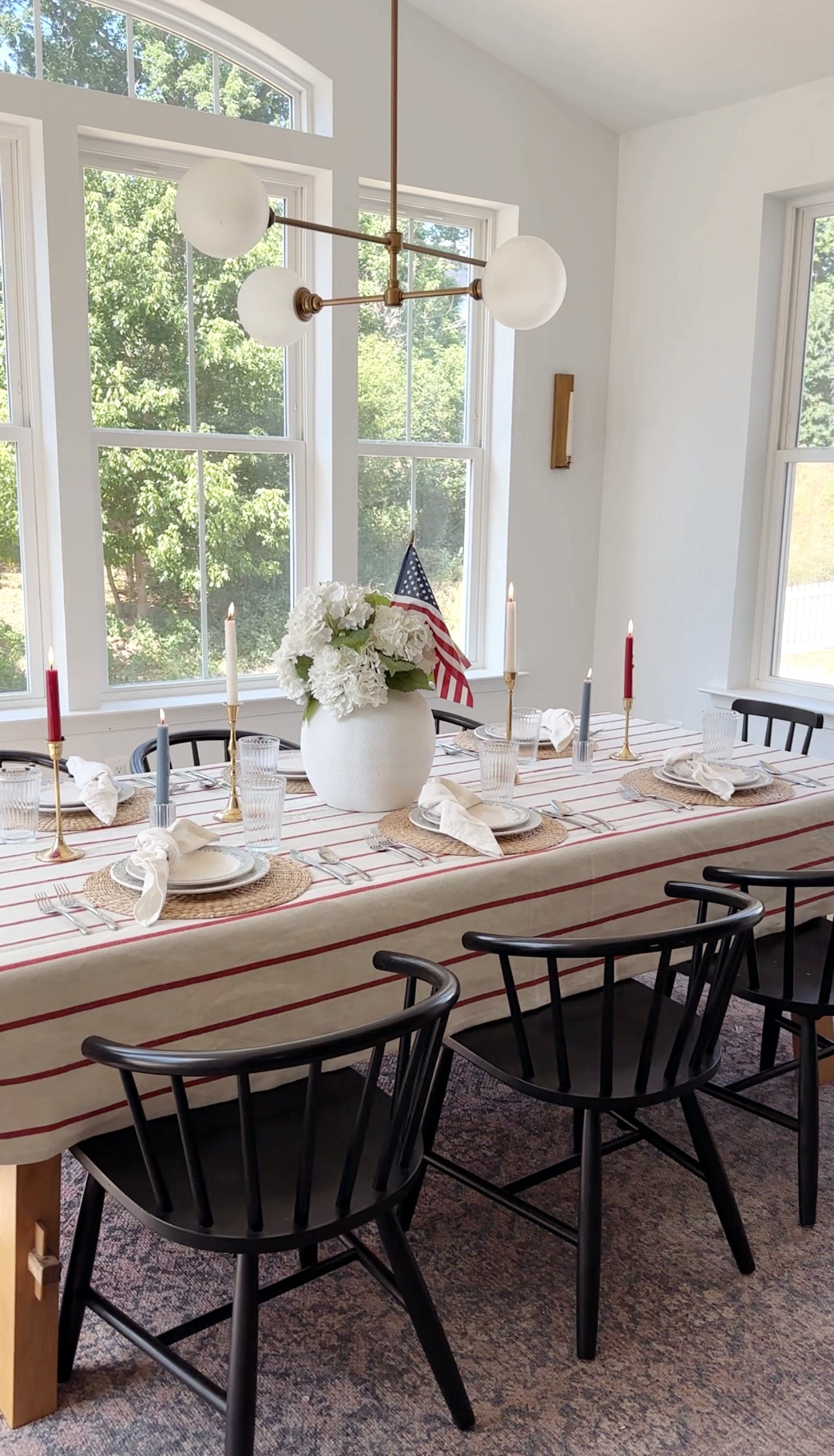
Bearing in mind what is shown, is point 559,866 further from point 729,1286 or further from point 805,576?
point 805,576

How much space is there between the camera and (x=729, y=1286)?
6.57 feet

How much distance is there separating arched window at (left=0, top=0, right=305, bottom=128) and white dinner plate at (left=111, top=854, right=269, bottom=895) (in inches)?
107

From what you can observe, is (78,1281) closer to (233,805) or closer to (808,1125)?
(233,805)

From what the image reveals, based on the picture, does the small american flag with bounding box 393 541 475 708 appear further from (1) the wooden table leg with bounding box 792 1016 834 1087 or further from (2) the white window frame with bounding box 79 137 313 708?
(2) the white window frame with bounding box 79 137 313 708

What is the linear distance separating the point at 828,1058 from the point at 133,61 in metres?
3.51

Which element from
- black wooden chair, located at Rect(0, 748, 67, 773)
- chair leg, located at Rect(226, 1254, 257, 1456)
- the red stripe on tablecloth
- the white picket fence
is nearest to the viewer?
chair leg, located at Rect(226, 1254, 257, 1456)

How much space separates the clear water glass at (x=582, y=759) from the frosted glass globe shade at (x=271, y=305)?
114cm

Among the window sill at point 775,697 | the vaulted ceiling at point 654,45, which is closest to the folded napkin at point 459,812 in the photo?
the window sill at point 775,697

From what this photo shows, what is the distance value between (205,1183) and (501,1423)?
0.61m

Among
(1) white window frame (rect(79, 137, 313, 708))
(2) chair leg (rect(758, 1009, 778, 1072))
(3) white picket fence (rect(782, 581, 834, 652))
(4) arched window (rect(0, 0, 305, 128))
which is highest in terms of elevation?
(4) arched window (rect(0, 0, 305, 128))

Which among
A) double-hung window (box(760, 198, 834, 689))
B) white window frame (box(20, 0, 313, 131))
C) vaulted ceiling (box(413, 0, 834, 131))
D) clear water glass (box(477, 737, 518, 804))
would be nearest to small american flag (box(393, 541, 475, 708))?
clear water glass (box(477, 737, 518, 804))

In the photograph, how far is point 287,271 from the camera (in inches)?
101

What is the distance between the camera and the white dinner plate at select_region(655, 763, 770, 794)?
2.51 m

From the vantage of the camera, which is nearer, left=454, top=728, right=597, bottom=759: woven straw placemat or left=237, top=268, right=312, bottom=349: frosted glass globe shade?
left=237, top=268, right=312, bottom=349: frosted glass globe shade
